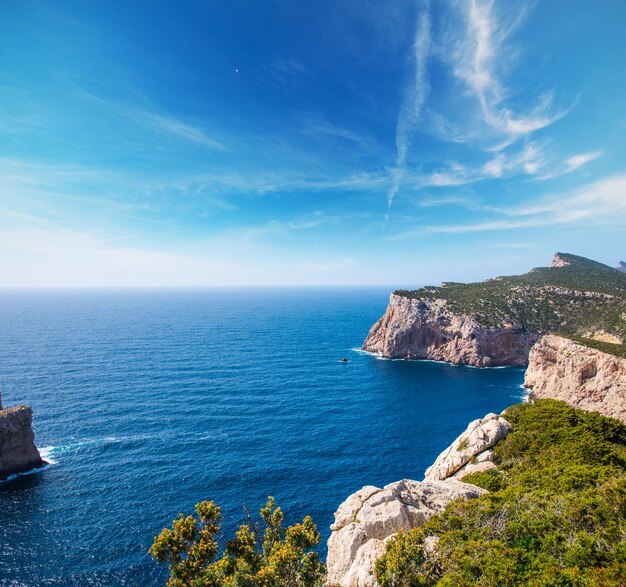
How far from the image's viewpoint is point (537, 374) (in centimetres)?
9438

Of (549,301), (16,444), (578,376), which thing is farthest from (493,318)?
(16,444)

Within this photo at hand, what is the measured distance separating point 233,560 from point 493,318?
120 metres

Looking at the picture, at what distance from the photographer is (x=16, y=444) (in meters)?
56.5

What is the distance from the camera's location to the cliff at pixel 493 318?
387 feet

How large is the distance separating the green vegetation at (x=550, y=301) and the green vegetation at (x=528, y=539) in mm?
88571

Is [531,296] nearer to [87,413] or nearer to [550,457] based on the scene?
[550,457]

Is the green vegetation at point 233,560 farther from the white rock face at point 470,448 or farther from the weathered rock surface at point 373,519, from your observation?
the white rock face at point 470,448

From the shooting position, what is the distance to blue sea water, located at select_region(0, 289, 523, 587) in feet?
143

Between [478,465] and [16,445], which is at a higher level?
[478,465]

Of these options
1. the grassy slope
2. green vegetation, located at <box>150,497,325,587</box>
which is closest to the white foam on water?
green vegetation, located at <box>150,497,325,587</box>

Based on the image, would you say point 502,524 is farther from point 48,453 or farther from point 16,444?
point 16,444

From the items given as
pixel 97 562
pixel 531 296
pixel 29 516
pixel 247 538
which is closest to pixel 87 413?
pixel 29 516

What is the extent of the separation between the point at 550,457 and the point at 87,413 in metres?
81.3

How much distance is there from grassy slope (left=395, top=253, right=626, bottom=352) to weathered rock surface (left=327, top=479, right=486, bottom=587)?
9159cm
